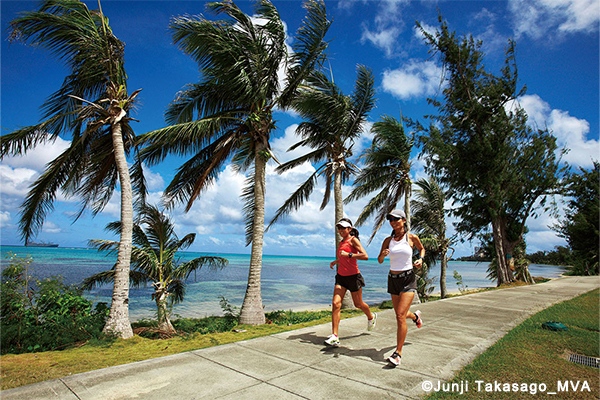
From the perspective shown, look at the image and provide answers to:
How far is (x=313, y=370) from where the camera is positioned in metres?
3.83

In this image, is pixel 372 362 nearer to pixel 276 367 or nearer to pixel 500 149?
pixel 276 367

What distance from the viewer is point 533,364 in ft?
13.3

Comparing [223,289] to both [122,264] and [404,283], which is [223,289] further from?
[404,283]

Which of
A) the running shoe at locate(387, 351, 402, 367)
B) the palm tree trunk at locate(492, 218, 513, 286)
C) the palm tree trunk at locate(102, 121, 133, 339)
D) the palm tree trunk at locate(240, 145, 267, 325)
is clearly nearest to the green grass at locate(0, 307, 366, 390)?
the palm tree trunk at locate(102, 121, 133, 339)

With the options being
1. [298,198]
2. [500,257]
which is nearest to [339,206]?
[298,198]

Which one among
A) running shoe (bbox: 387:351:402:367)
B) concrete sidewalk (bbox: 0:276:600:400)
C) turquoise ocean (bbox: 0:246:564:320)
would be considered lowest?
turquoise ocean (bbox: 0:246:564:320)

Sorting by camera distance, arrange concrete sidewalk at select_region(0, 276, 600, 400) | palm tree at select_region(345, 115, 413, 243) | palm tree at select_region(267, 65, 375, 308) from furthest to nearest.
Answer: palm tree at select_region(345, 115, 413, 243)
palm tree at select_region(267, 65, 375, 308)
concrete sidewalk at select_region(0, 276, 600, 400)

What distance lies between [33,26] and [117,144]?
8.73 feet

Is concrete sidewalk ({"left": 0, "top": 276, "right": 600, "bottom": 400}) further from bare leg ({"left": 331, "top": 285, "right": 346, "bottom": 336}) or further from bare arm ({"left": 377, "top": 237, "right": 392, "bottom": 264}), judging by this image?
bare arm ({"left": 377, "top": 237, "right": 392, "bottom": 264})

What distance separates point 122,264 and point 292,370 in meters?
4.78

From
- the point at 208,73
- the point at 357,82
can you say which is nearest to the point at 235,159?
the point at 208,73

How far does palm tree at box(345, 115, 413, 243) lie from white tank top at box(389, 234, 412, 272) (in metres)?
8.33

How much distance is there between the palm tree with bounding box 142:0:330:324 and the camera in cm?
818

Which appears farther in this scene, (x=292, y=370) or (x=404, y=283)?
(x=404, y=283)
